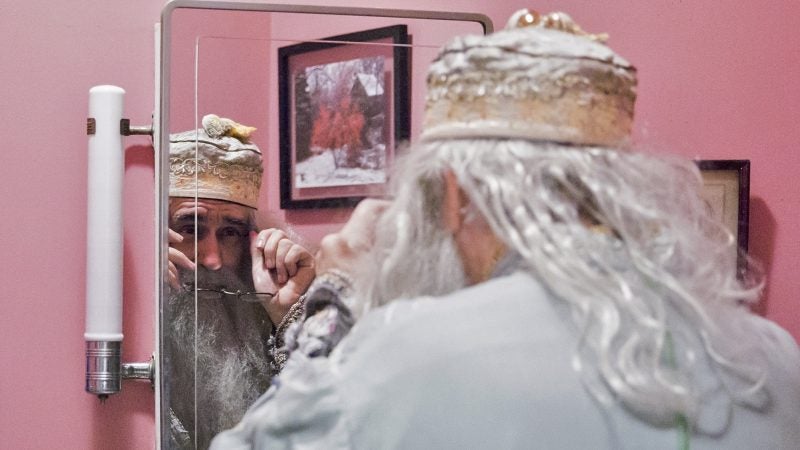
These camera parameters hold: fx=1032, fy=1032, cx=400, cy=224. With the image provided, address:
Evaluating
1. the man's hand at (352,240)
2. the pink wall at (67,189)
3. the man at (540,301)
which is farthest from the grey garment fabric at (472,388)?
the pink wall at (67,189)

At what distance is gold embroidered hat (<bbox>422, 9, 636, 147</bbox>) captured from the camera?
0.77m

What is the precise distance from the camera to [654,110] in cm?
120

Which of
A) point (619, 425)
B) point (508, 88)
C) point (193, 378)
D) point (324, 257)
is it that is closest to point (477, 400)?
point (619, 425)

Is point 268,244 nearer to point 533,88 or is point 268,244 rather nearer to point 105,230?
point 105,230

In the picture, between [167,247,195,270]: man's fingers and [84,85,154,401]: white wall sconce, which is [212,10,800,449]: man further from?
[84,85,154,401]: white wall sconce

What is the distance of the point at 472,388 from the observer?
2.32 ft

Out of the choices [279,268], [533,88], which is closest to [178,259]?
[279,268]

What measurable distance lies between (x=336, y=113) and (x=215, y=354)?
0.99 feet

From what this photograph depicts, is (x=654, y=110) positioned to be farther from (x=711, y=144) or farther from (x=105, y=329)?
(x=105, y=329)

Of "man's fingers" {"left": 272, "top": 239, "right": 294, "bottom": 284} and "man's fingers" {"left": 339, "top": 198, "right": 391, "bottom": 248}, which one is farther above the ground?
"man's fingers" {"left": 339, "top": 198, "right": 391, "bottom": 248}

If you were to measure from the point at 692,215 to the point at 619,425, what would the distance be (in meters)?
0.22

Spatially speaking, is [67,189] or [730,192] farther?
[67,189]

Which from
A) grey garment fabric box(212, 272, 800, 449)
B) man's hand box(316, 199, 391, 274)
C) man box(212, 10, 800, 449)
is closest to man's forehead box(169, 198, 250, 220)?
man's hand box(316, 199, 391, 274)

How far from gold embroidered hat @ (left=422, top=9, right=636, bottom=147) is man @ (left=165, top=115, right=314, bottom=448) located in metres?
0.39
